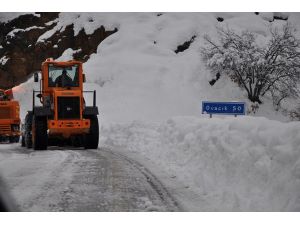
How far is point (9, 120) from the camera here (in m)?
20.1

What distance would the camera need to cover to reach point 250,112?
24594 mm

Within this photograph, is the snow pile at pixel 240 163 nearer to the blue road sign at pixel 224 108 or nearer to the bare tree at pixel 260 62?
the blue road sign at pixel 224 108

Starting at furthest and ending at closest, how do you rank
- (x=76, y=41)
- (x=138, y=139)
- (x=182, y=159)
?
(x=76, y=41) → (x=138, y=139) → (x=182, y=159)

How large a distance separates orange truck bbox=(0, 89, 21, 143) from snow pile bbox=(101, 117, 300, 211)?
401 inches

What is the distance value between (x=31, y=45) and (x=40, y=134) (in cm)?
1626

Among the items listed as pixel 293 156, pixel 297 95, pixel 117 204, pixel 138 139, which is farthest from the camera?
pixel 297 95

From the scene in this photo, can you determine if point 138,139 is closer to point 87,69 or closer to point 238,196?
point 238,196

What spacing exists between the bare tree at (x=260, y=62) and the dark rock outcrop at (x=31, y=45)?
8.31 metres

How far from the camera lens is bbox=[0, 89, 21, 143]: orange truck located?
65.8ft

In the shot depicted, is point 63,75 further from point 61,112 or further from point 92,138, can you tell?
point 92,138

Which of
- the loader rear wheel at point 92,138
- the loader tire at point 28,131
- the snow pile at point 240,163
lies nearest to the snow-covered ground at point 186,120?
the snow pile at point 240,163

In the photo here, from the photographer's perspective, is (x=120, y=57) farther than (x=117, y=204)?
A: Yes

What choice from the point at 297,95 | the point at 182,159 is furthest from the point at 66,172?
the point at 297,95
